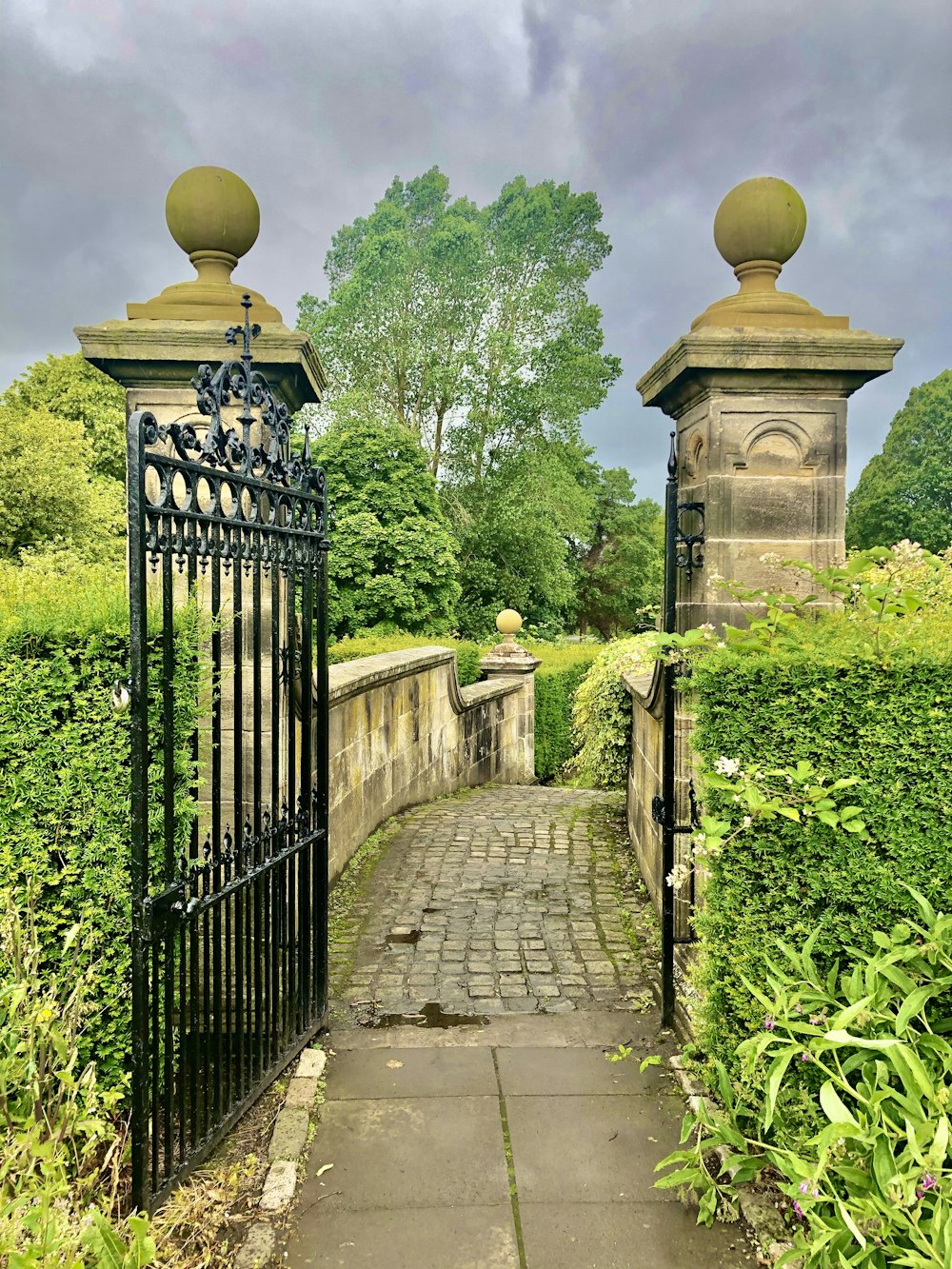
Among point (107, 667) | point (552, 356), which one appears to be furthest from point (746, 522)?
point (552, 356)

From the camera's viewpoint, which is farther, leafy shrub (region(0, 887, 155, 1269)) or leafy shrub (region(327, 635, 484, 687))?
leafy shrub (region(327, 635, 484, 687))

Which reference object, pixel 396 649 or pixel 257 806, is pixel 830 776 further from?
pixel 396 649

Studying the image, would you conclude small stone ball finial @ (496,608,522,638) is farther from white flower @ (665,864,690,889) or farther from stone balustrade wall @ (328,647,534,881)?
white flower @ (665,864,690,889)

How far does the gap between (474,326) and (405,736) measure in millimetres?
19542

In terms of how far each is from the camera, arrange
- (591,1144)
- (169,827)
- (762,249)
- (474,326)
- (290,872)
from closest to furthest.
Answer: (169,827)
(591,1144)
(290,872)
(762,249)
(474,326)

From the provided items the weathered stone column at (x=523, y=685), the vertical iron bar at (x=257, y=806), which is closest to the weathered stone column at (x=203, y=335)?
the vertical iron bar at (x=257, y=806)

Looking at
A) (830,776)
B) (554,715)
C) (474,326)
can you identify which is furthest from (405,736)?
(474,326)

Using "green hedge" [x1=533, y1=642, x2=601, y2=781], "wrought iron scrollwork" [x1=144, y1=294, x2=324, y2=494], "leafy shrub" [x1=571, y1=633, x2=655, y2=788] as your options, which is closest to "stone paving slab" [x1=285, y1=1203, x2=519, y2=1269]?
"wrought iron scrollwork" [x1=144, y1=294, x2=324, y2=494]

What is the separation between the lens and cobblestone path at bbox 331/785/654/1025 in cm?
414

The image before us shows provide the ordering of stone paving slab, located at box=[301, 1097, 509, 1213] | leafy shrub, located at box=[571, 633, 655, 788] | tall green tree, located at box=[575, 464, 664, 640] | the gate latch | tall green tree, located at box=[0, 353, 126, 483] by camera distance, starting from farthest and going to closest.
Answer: tall green tree, located at box=[575, 464, 664, 640], tall green tree, located at box=[0, 353, 126, 483], leafy shrub, located at box=[571, 633, 655, 788], stone paving slab, located at box=[301, 1097, 509, 1213], the gate latch

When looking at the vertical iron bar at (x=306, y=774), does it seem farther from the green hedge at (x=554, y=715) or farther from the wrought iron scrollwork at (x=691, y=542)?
the green hedge at (x=554, y=715)

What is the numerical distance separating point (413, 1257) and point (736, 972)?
1.28 m

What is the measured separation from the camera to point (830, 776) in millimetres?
2822

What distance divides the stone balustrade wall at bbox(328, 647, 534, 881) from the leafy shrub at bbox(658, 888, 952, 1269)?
132 inches
